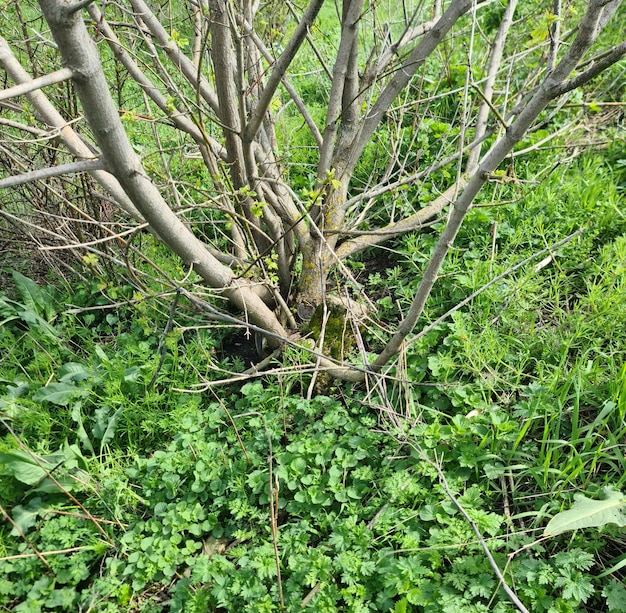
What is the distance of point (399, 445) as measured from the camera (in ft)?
7.25

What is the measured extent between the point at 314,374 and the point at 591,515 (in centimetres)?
135

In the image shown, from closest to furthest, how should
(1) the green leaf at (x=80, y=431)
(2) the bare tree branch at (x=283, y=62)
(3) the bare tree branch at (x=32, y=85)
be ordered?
1. (3) the bare tree branch at (x=32, y=85)
2. (2) the bare tree branch at (x=283, y=62)
3. (1) the green leaf at (x=80, y=431)

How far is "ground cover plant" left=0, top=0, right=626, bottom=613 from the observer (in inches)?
70.2

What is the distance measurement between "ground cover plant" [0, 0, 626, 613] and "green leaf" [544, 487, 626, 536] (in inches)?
0.4

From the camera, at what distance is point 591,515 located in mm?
1687

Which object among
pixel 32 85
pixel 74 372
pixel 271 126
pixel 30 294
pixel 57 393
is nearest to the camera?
pixel 32 85

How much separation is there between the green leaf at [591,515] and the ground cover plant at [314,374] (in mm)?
11

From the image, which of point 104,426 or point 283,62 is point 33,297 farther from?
point 283,62

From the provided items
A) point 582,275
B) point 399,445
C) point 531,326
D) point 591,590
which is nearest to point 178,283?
point 399,445

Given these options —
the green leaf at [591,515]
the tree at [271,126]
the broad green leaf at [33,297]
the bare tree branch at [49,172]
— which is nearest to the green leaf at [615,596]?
the green leaf at [591,515]

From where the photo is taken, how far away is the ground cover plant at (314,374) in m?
1.78

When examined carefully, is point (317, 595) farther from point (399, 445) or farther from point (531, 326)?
point (531, 326)

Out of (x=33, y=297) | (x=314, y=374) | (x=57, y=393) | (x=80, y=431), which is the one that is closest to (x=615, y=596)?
(x=314, y=374)

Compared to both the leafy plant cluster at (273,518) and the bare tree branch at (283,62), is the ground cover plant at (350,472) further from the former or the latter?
the bare tree branch at (283,62)
